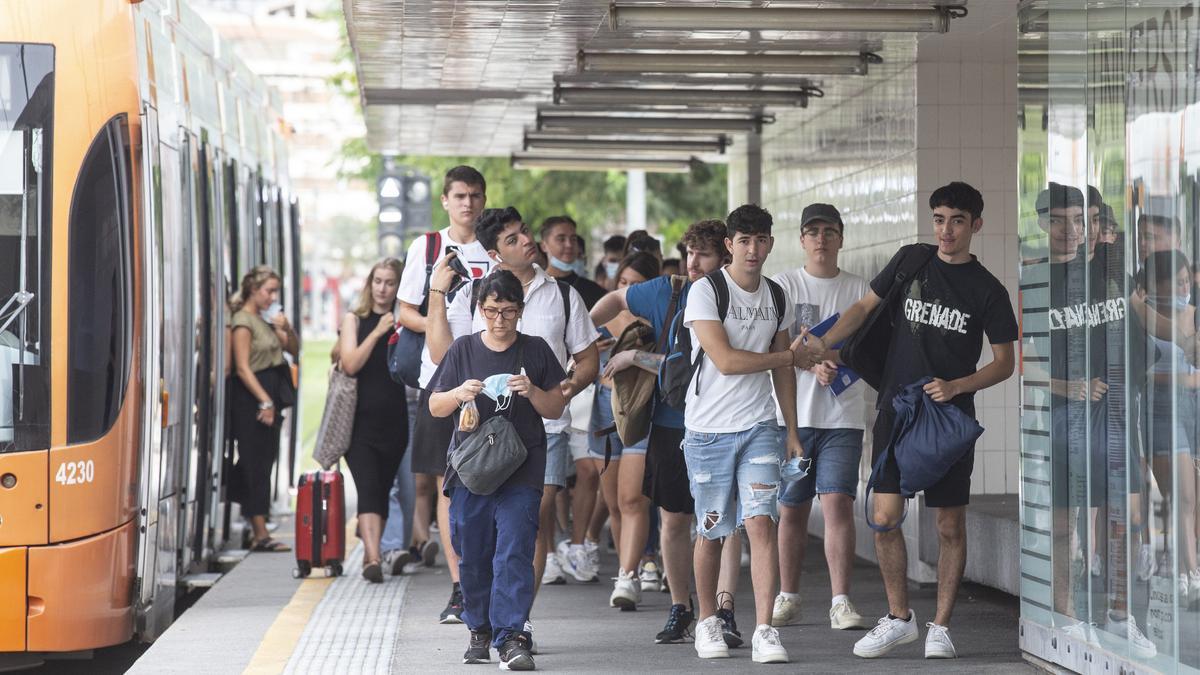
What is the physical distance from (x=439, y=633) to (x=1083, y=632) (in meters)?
3.15

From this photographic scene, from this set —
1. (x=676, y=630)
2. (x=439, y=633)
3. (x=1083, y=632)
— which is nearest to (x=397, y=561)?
(x=439, y=633)

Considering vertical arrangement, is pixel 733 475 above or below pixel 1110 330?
below

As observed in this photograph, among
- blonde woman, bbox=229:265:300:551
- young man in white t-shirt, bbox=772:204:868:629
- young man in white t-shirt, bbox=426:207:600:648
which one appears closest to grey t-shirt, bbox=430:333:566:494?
young man in white t-shirt, bbox=426:207:600:648

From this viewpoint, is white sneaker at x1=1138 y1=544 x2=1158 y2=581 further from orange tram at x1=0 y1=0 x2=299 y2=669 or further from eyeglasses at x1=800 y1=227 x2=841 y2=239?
orange tram at x1=0 y1=0 x2=299 y2=669

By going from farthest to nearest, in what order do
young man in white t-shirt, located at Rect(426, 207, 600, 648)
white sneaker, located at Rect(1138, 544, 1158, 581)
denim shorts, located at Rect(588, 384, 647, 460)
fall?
1. denim shorts, located at Rect(588, 384, 647, 460)
2. young man in white t-shirt, located at Rect(426, 207, 600, 648)
3. white sneaker, located at Rect(1138, 544, 1158, 581)

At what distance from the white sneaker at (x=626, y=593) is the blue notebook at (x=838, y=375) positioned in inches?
61.7

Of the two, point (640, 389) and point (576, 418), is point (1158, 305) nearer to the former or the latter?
point (640, 389)

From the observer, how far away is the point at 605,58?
11227 mm

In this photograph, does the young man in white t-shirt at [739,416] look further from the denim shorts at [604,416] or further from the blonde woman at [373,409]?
the blonde woman at [373,409]

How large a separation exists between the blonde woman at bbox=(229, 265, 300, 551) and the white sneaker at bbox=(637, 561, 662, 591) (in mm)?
3277

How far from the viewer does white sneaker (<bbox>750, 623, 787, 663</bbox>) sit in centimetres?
757

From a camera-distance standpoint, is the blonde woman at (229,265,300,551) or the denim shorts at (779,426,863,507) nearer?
the denim shorts at (779,426,863,507)

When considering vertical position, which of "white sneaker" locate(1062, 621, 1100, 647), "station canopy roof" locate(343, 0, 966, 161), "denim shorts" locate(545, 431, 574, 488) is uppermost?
"station canopy roof" locate(343, 0, 966, 161)

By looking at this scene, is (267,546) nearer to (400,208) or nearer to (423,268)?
(423,268)
